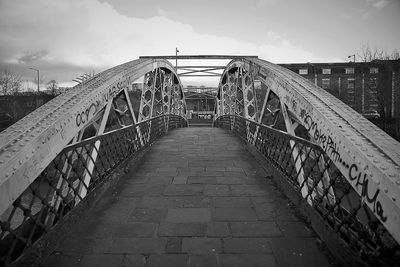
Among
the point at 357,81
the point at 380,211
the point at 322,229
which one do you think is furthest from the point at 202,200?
the point at 357,81

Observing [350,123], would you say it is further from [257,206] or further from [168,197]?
[168,197]

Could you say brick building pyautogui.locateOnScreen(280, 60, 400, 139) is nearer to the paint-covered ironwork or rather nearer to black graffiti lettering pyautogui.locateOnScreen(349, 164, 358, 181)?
the paint-covered ironwork

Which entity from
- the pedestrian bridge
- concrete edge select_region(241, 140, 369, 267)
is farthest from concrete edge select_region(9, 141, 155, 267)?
concrete edge select_region(241, 140, 369, 267)

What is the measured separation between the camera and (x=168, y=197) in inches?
174

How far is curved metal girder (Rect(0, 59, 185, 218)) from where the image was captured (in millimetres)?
2457

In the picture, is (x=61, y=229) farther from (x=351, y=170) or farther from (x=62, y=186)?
(x=351, y=170)

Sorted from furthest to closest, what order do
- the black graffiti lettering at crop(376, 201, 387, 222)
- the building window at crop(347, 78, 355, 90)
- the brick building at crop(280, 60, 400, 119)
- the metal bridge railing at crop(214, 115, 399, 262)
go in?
1. the building window at crop(347, 78, 355, 90)
2. the brick building at crop(280, 60, 400, 119)
3. the metal bridge railing at crop(214, 115, 399, 262)
4. the black graffiti lettering at crop(376, 201, 387, 222)

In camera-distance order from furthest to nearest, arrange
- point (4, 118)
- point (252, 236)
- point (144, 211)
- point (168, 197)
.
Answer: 1. point (4, 118)
2. point (168, 197)
3. point (144, 211)
4. point (252, 236)

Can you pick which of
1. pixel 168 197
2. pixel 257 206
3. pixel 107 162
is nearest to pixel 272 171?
pixel 257 206

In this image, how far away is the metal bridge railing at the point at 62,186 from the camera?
2.54m

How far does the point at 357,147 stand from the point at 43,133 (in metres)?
3.50

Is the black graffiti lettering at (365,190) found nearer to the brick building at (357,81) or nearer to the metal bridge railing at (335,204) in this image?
the metal bridge railing at (335,204)

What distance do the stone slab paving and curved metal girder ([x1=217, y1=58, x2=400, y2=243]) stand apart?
902 millimetres

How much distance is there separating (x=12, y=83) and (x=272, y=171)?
142 ft
